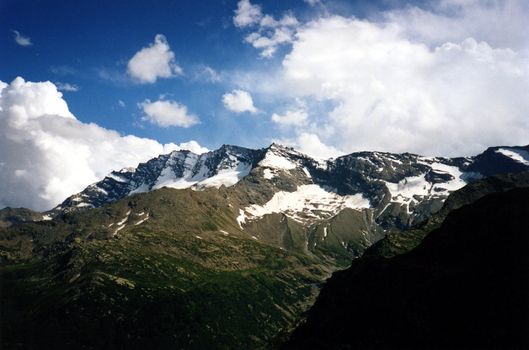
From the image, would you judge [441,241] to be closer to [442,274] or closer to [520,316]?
[442,274]

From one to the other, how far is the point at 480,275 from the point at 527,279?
13836 mm

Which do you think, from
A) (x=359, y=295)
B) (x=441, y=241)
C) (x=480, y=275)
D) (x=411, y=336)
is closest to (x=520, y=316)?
(x=480, y=275)

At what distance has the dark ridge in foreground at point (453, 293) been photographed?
4643 inches

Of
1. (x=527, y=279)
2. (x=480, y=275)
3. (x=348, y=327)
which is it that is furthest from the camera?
(x=348, y=327)

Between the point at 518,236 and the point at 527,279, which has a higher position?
the point at 518,236

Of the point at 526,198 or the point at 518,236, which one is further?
the point at 526,198

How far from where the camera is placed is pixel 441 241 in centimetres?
17075

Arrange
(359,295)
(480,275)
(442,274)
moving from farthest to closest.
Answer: (359,295), (442,274), (480,275)

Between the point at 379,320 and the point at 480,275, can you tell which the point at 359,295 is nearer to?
the point at 379,320

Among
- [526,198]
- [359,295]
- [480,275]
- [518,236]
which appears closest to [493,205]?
[526,198]

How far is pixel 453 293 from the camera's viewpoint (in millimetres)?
134125

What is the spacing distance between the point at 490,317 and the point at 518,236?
1156 inches

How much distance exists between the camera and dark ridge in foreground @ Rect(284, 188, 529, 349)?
11794 centimetres

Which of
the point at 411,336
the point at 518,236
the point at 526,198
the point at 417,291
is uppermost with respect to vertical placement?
the point at 526,198
